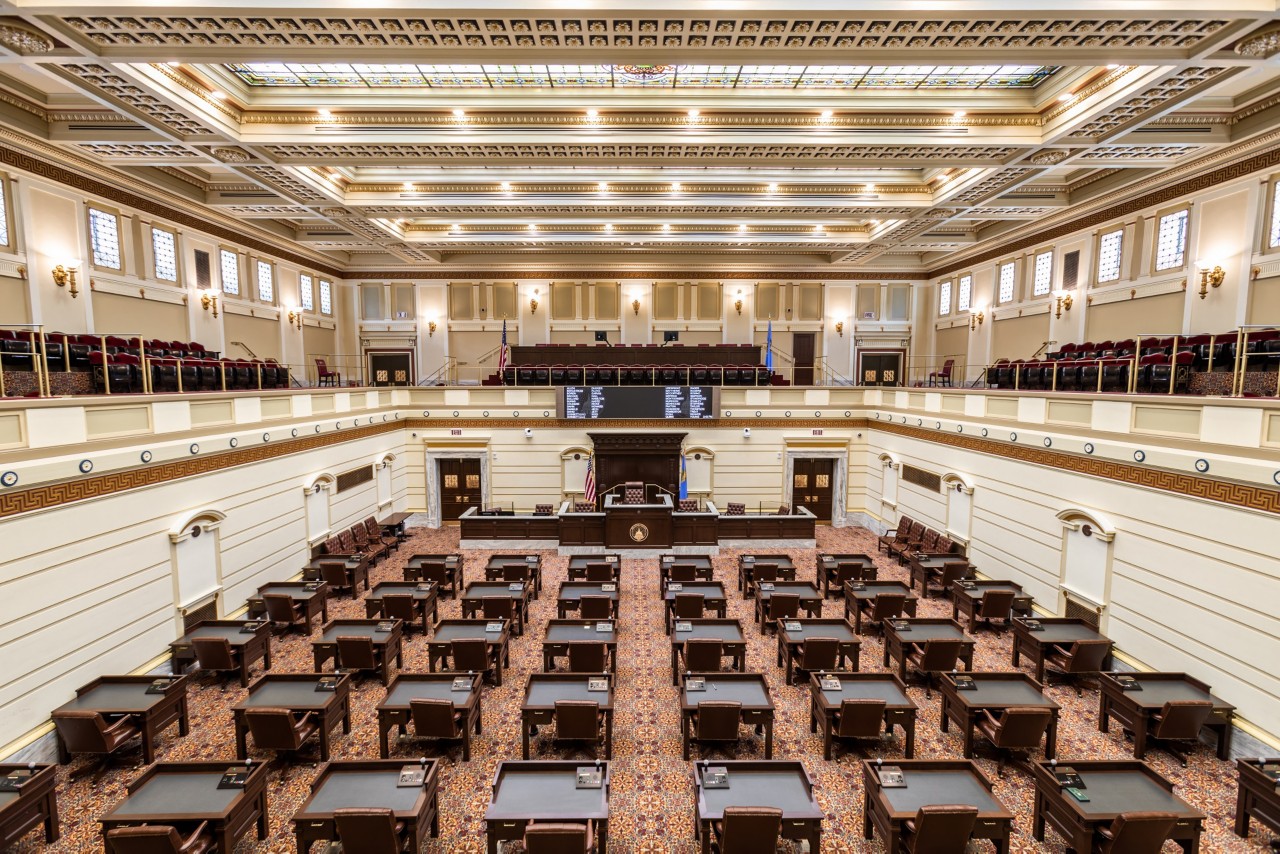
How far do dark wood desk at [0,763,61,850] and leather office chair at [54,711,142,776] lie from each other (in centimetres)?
64

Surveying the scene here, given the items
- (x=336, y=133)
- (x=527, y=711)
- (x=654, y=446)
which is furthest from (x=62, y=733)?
(x=654, y=446)

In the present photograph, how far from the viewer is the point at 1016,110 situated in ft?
33.1

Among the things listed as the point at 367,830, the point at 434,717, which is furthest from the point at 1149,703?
the point at 367,830

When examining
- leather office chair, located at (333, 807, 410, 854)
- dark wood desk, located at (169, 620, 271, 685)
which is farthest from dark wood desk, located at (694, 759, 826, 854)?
dark wood desk, located at (169, 620, 271, 685)

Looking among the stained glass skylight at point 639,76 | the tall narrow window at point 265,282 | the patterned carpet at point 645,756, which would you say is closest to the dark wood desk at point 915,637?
the patterned carpet at point 645,756

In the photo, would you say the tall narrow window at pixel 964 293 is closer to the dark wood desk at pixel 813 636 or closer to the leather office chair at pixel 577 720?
the dark wood desk at pixel 813 636

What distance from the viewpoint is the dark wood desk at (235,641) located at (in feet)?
25.3

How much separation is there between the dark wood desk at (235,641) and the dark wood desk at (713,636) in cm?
614

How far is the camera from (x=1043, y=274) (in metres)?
15.9

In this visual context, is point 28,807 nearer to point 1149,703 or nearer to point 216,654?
point 216,654

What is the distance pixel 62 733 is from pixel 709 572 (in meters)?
9.27

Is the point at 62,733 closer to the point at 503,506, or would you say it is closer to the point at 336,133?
the point at 336,133

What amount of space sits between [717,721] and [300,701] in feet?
15.9

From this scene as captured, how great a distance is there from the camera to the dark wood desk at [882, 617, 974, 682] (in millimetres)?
7684
